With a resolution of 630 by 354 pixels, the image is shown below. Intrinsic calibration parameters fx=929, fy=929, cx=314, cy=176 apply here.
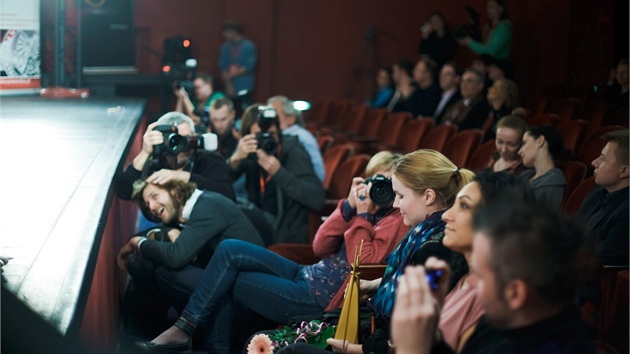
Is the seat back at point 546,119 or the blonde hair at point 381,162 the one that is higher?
the blonde hair at point 381,162

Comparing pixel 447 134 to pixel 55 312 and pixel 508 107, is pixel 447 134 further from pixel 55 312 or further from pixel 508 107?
pixel 55 312

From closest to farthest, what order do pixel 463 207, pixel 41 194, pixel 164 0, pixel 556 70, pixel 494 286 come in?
pixel 494 286 → pixel 463 207 → pixel 41 194 → pixel 556 70 → pixel 164 0

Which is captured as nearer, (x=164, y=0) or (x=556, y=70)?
(x=556, y=70)

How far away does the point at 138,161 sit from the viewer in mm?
3654

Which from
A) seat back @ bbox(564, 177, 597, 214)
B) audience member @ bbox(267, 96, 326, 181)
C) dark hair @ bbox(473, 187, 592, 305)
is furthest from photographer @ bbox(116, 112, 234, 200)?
dark hair @ bbox(473, 187, 592, 305)

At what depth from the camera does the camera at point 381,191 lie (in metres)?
2.88

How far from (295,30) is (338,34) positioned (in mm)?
470

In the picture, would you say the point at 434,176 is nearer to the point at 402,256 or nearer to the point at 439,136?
the point at 402,256

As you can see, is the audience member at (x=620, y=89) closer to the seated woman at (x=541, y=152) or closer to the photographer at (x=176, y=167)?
the seated woman at (x=541, y=152)

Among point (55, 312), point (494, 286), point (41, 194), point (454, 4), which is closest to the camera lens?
point (494, 286)

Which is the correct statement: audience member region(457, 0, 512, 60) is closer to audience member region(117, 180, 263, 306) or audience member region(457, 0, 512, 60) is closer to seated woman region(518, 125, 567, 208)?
seated woman region(518, 125, 567, 208)

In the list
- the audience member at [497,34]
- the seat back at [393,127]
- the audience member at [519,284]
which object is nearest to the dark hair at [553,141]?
the audience member at [519,284]

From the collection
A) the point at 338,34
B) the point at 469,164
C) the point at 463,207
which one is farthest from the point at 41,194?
the point at 338,34

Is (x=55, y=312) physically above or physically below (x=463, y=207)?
below
